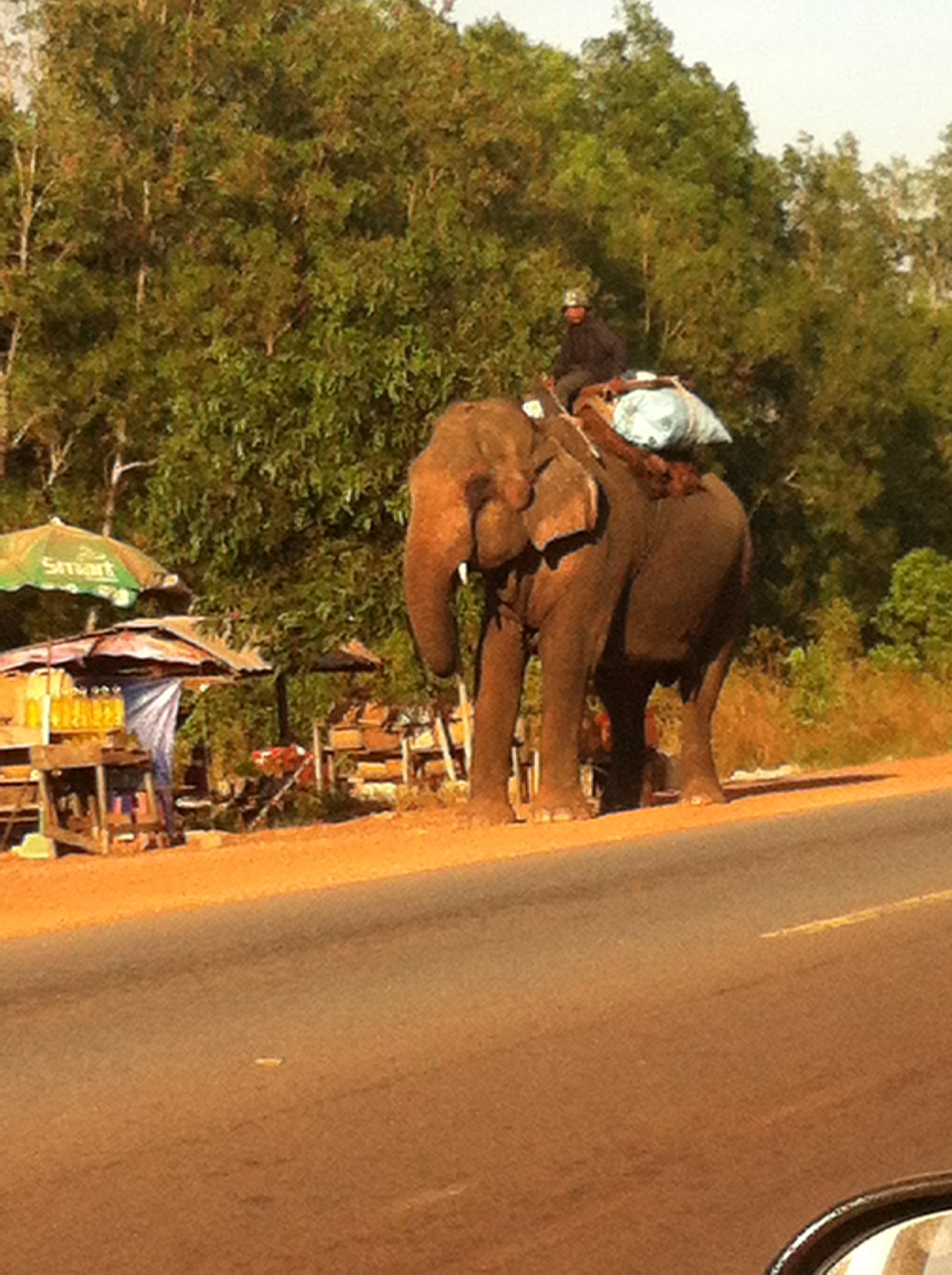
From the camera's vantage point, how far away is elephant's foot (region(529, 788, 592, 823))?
17.4 m

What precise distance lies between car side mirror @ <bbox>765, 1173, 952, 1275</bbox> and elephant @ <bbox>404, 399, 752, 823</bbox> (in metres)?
14.3

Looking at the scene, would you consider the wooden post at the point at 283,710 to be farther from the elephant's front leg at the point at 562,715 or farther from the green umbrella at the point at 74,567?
the elephant's front leg at the point at 562,715

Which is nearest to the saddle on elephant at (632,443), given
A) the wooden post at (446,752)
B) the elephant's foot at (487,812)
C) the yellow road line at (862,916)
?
the elephant's foot at (487,812)

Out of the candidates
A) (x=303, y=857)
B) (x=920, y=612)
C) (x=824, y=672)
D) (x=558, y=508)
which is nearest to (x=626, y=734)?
(x=558, y=508)

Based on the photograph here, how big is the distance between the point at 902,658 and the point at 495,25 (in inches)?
1251

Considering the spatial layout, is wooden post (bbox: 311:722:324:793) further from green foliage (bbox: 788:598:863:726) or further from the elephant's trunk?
the elephant's trunk

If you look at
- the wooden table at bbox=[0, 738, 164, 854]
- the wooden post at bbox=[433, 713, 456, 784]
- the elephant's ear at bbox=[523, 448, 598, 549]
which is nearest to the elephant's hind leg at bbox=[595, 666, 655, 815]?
the elephant's ear at bbox=[523, 448, 598, 549]

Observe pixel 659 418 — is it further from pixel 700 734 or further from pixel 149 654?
pixel 149 654

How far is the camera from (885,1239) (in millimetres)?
2564

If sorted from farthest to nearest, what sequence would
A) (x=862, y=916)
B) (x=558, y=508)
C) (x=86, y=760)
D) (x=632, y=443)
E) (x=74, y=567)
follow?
(x=74, y=567) < (x=86, y=760) < (x=632, y=443) < (x=558, y=508) < (x=862, y=916)

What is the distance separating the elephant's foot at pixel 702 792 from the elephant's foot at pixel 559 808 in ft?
7.03

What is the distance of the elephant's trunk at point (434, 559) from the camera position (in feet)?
55.3

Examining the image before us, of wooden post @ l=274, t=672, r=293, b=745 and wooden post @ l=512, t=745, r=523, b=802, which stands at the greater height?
wooden post @ l=274, t=672, r=293, b=745

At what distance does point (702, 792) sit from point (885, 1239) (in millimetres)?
17120
